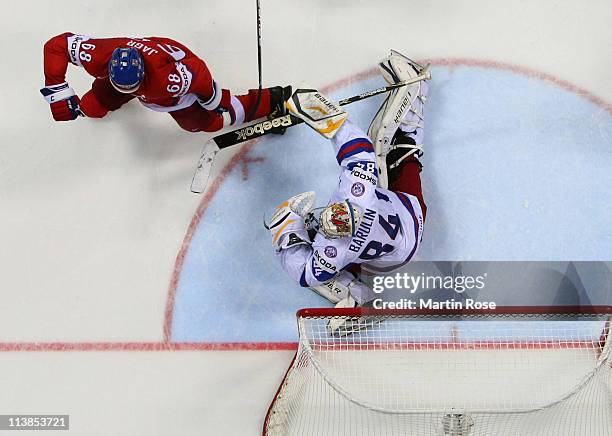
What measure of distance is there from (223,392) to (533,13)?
2.77 metres

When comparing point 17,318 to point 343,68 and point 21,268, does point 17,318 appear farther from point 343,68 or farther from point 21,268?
point 343,68

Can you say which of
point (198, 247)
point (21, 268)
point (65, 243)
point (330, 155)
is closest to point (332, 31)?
point (330, 155)

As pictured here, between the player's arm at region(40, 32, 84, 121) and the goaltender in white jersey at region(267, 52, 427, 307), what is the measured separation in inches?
44.1

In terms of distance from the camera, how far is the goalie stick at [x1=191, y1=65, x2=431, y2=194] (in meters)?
4.11

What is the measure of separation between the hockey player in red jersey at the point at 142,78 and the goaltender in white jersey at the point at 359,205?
507 millimetres

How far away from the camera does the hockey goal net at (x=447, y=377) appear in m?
4.02

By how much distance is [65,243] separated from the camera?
4.34 metres

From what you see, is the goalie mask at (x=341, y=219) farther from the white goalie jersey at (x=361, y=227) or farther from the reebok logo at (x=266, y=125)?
the reebok logo at (x=266, y=125)

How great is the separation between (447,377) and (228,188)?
1574 mm

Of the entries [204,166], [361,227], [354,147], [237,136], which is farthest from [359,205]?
[204,166]

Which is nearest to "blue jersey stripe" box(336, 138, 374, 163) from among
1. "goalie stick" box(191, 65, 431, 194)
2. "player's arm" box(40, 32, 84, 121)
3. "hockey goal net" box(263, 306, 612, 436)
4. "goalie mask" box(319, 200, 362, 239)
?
"goalie mask" box(319, 200, 362, 239)

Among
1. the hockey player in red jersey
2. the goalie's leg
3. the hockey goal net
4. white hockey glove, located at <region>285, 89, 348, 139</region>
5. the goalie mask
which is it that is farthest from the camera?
the goalie's leg

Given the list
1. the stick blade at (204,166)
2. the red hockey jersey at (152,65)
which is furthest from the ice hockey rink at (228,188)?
the red hockey jersey at (152,65)

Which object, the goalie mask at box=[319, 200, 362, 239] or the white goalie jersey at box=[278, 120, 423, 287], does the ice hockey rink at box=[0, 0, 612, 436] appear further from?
the goalie mask at box=[319, 200, 362, 239]
